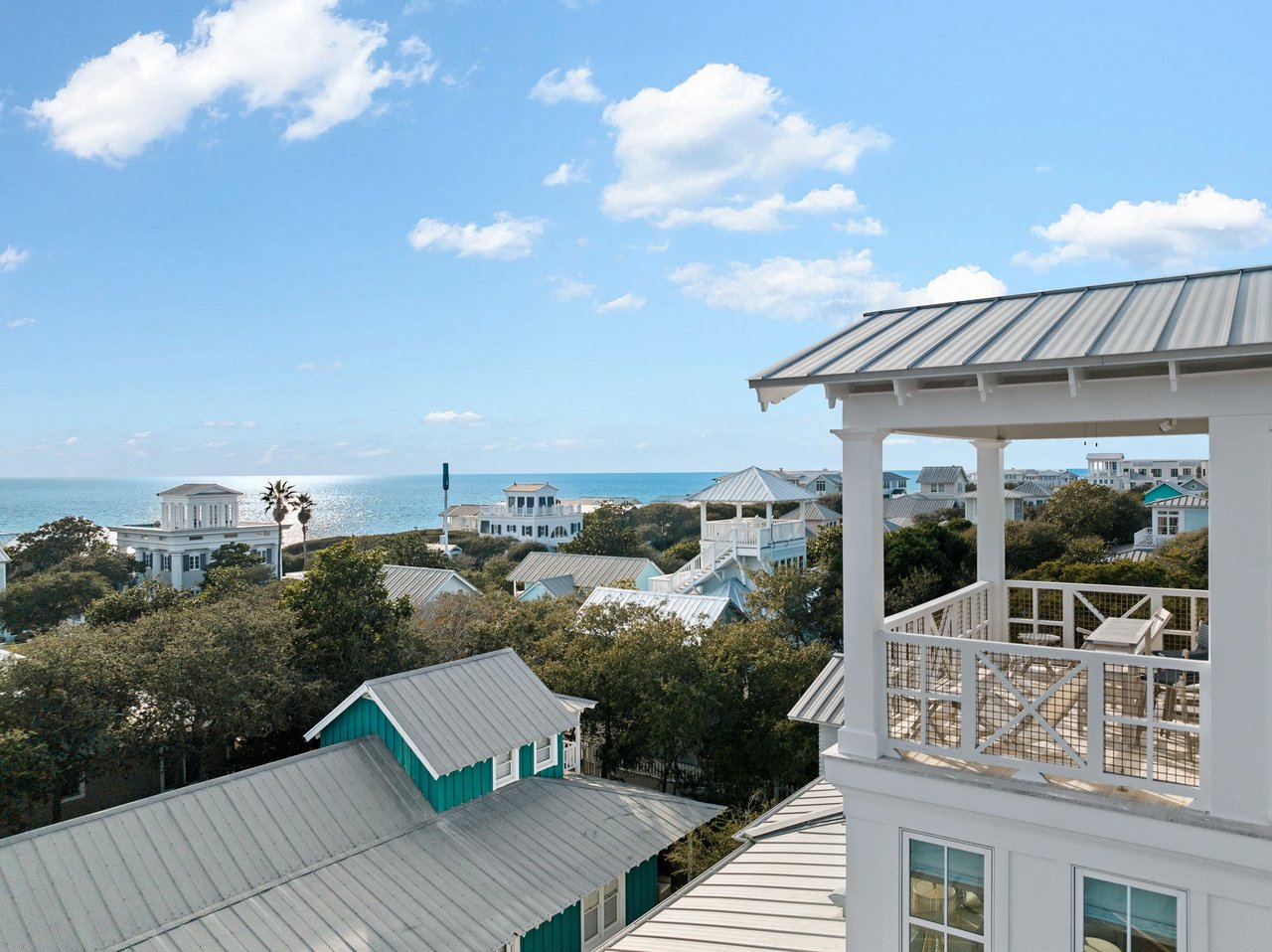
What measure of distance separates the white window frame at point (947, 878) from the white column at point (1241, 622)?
117 cm

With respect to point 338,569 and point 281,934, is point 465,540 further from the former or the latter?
point 281,934

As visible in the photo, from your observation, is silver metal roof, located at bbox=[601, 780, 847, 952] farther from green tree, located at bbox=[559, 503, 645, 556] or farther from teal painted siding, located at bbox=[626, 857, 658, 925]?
green tree, located at bbox=[559, 503, 645, 556]

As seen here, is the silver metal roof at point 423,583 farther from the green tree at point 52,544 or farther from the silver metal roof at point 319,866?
the silver metal roof at point 319,866

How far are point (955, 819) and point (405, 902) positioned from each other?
7726 mm

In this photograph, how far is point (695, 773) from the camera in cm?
1750

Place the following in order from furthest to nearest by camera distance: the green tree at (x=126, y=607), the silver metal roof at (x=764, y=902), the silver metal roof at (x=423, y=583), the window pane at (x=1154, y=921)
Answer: the silver metal roof at (x=423, y=583) < the green tree at (x=126, y=607) < the silver metal roof at (x=764, y=902) < the window pane at (x=1154, y=921)

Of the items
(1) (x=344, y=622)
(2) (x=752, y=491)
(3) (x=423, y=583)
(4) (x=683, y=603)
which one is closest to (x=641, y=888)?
(1) (x=344, y=622)

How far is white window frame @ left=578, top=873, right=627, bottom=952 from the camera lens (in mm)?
11875

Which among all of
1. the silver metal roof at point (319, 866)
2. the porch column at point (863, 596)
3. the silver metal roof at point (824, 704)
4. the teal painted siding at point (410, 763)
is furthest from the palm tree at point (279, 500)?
the porch column at point (863, 596)

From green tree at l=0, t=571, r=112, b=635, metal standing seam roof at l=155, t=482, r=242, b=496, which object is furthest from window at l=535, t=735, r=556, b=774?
metal standing seam roof at l=155, t=482, r=242, b=496

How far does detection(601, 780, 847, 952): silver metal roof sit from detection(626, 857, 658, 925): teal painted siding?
4030mm

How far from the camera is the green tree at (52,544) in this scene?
40469mm

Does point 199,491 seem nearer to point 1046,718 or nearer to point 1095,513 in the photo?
point 1095,513

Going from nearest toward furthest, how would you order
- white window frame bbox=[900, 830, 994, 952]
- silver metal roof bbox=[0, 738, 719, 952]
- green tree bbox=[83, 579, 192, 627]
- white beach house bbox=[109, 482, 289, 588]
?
white window frame bbox=[900, 830, 994, 952]
silver metal roof bbox=[0, 738, 719, 952]
green tree bbox=[83, 579, 192, 627]
white beach house bbox=[109, 482, 289, 588]
